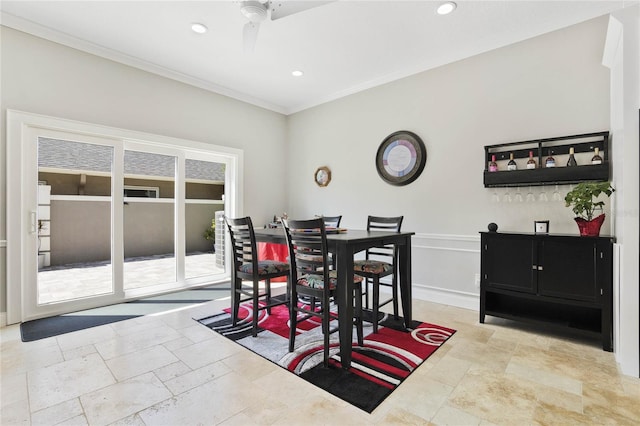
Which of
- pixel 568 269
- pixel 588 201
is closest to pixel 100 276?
pixel 568 269

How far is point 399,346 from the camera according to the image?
2.45 meters

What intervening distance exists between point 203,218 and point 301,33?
294 centimetres

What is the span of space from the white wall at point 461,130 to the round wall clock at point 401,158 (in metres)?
0.09

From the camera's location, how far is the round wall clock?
3.84 metres

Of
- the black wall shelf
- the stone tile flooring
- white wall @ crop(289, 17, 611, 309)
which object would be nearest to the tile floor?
the stone tile flooring

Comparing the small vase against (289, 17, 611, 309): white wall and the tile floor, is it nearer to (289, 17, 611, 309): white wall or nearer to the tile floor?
(289, 17, 611, 309): white wall

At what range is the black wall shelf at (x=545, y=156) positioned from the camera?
104 inches

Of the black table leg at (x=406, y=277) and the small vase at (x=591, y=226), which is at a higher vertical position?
the small vase at (x=591, y=226)

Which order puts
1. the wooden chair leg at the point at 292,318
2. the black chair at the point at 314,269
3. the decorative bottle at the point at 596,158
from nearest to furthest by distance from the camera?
the black chair at the point at 314,269 → the wooden chair leg at the point at 292,318 → the decorative bottle at the point at 596,158

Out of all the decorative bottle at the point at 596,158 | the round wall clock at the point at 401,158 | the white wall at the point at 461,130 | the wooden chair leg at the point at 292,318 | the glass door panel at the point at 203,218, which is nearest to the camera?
the wooden chair leg at the point at 292,318

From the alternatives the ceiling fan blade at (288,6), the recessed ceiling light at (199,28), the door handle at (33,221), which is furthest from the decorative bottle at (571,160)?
the door handle at (33,221)

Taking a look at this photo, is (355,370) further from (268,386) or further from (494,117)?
(494,117)

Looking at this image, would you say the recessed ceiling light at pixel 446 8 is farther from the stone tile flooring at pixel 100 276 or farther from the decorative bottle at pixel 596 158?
the stone tile flooring at pixel 100 276

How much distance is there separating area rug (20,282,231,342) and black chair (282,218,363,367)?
1.93 m
